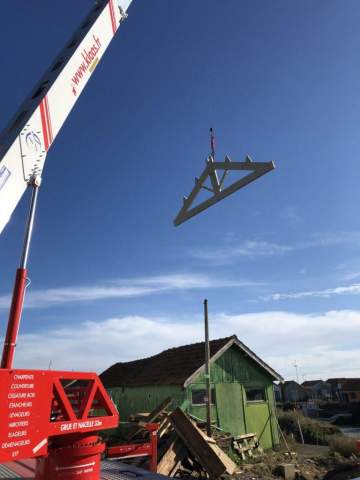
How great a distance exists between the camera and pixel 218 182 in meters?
9.95

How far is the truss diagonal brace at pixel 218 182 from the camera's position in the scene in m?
9.03

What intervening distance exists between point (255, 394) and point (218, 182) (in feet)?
48.7

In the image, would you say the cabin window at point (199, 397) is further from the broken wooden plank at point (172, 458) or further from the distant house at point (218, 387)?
the broken wooden plank at point (172, 458)

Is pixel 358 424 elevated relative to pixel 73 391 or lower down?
elevated

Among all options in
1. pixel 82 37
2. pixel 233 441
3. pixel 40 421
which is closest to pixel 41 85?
pixel 82 37

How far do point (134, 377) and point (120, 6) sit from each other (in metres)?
19.2

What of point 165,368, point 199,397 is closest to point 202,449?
point 199,397

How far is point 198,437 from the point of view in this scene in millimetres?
13453

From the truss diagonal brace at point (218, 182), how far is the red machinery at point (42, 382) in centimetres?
452

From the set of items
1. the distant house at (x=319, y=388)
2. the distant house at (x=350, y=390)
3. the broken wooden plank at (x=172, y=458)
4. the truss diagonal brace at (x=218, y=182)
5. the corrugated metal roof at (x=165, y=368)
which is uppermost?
the distant house at (x=319, y=388)

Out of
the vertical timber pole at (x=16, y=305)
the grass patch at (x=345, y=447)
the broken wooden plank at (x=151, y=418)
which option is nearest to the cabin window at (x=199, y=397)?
the broken wooden plank at (x=151, y=418)

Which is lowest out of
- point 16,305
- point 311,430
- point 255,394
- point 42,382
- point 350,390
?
point 42,382

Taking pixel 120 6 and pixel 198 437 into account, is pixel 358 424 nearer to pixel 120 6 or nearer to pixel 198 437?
pixel 198 437

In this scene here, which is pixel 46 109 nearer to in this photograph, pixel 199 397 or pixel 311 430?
pixel 199 397
